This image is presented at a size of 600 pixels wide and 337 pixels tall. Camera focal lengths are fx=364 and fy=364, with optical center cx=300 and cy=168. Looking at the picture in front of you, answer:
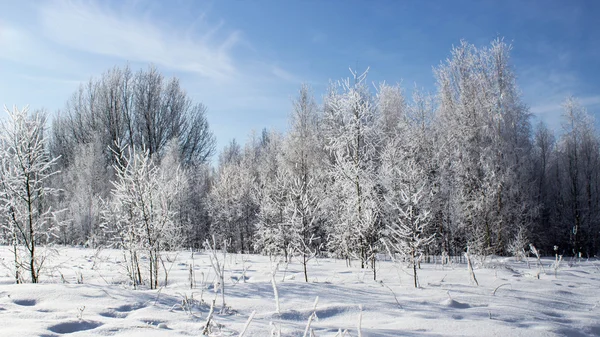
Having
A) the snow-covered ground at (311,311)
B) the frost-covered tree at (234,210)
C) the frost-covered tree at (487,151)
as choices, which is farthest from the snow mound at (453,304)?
the frost-covered tree at (234,210)

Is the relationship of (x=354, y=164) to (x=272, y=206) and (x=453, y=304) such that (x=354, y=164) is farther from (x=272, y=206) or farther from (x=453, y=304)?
(x=272, y=206)

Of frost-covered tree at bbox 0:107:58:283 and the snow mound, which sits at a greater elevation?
frost-covered tree at bbox 0:107:58:283

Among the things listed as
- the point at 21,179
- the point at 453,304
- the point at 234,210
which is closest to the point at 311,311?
the point at 453,304

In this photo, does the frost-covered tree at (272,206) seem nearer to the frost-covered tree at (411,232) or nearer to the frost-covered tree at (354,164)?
the frost-covered tree at (354,164)

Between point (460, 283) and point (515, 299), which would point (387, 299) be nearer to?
point (515, 299)

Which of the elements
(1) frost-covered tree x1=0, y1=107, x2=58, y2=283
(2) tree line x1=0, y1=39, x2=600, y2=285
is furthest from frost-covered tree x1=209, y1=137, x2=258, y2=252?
(1) frost-covered tree x1=0, y1=107, x2=58, y2=283

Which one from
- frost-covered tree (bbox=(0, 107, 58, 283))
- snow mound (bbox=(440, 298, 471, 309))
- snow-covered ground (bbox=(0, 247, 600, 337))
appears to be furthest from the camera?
frost-covered tree (bbox=(0, 107, 58, 283))

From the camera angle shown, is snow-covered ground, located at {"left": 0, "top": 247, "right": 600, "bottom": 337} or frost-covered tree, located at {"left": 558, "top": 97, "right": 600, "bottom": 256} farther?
frost-covered tree, located at {"left": 558, "top": 97, "right": 600, "bottom": 256}

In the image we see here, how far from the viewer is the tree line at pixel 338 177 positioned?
22.3 feet

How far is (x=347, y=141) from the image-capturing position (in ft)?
40.2

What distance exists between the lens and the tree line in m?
6.81

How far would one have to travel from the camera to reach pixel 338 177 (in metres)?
12.4

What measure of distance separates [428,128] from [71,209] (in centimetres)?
2232

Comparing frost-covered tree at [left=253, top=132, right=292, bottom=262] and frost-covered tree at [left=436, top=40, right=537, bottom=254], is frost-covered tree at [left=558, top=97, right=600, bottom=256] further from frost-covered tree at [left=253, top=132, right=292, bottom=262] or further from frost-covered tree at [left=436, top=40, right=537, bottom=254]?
frost-covered tree at [left=253, top=132, right=292, bottom=262]
